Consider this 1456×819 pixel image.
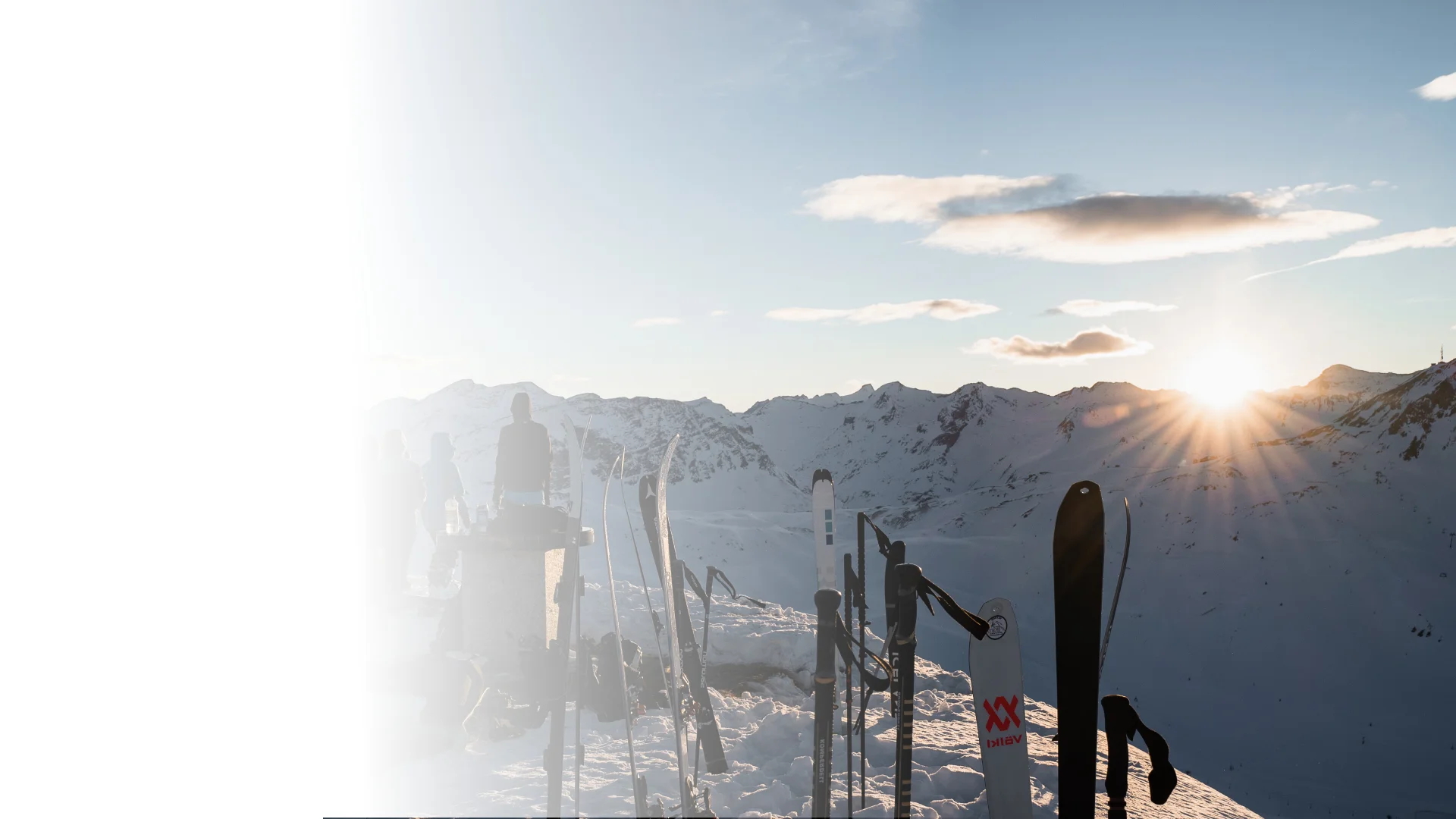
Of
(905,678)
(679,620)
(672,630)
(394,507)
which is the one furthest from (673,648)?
(394,507)

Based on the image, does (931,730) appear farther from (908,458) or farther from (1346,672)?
(908,458)

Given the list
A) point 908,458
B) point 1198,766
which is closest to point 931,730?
point 1198,766

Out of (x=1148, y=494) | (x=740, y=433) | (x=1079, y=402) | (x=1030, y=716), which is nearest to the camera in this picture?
(x=1030, y=716)

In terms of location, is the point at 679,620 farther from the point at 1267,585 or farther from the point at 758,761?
the point at 1267,585

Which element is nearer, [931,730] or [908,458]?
[931,730]

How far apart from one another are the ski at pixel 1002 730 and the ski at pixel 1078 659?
376 millimetres

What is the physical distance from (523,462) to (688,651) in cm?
367

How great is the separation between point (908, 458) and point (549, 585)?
146965mm

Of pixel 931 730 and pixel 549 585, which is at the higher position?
pixel 549 585

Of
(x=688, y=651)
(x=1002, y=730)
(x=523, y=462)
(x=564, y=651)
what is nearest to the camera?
(x=564, y=651)

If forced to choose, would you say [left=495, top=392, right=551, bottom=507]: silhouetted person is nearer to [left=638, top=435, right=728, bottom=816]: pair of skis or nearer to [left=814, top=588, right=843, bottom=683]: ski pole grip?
[left=638, top=435, right=728, bottom=816]: pair of skis

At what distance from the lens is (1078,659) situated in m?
5.46

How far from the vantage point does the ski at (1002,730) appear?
5.95 metres

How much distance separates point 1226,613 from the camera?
69.4ft
